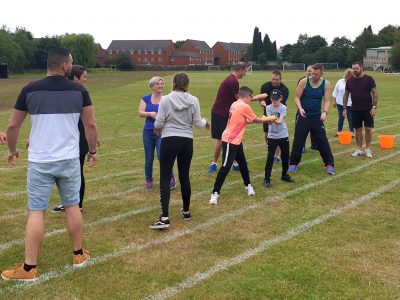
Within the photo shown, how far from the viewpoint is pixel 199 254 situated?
4832 mm

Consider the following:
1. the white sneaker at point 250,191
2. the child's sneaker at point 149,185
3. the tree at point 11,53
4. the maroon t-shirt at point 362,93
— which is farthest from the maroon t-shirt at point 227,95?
the tree at point 11,53

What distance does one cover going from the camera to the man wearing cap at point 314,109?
833 cm

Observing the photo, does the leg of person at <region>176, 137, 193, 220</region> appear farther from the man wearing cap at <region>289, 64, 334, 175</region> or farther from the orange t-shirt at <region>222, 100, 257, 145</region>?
the man wearing cap at <region>289, 64, 334, 175</region>

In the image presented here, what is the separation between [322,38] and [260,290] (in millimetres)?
140447

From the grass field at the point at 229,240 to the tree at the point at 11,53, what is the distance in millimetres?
87431

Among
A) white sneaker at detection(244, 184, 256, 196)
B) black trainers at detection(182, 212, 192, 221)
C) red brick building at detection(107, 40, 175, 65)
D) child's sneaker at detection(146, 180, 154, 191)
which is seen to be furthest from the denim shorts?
red brick building at detection(107, 40, 175, 65)

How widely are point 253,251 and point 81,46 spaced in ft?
332

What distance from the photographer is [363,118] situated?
9.77 metres

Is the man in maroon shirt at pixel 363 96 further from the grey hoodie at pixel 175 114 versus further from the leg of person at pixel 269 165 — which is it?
the grey hoodie at pixel 175 114

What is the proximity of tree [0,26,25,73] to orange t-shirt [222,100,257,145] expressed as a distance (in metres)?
90.1

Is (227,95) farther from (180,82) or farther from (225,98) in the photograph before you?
(180,82)

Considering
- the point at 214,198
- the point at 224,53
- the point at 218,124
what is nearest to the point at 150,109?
the point at 218,124

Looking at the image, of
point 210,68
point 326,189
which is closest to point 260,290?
point 326,189

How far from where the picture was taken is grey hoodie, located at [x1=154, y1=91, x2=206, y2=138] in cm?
554
